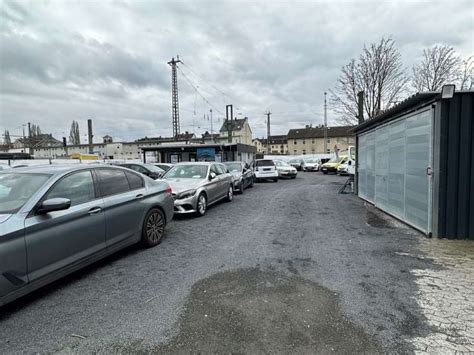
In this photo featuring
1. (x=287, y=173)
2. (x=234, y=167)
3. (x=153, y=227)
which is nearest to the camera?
(x=153, y=227)

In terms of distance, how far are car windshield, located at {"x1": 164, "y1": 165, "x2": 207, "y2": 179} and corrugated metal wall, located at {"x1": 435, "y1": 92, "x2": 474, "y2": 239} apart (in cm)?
593

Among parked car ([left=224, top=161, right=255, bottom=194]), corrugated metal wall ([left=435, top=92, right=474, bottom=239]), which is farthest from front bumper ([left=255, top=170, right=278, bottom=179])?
corrugated metal wall ([left=435, top=92, right=474, bottom=239])

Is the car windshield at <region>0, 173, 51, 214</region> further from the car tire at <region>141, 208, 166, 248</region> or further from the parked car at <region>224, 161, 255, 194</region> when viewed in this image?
the parked car at <region>224, 161, 255, 194</region>

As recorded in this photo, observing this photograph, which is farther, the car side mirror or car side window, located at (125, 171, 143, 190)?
car side window, located at (125, 171, 143, 190)

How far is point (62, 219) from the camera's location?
126 inches

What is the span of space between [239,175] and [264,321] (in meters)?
10.1

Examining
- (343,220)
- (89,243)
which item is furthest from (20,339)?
(343,220)

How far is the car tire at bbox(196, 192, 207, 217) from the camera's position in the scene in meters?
7.43

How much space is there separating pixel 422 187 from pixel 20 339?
6.77 m

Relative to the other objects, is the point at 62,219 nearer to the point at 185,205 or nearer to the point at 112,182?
the point at 112,182

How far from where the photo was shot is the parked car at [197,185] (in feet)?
23.6

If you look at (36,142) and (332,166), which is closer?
(332,166)

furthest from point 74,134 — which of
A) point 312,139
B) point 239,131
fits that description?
point 312,139

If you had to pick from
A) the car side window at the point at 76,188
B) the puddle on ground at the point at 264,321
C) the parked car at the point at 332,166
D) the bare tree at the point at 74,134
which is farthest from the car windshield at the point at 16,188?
the bare tree at the point at 74,134
